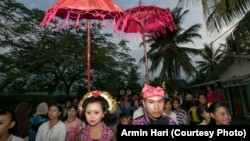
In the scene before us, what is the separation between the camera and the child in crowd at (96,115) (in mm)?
3031

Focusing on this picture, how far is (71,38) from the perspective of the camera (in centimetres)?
1655

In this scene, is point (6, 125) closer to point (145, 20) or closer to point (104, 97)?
point (104, 97)

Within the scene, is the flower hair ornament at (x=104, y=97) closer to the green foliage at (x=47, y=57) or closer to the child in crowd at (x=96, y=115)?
the child in crowd at (x=96, y=115)

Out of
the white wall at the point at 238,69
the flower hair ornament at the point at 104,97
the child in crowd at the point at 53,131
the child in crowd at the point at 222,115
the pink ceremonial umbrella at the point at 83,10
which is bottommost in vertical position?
the child in crowd at the point at 53,131

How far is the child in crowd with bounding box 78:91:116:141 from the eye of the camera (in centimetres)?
303

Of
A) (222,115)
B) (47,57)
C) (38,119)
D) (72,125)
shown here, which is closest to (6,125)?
(72,125)

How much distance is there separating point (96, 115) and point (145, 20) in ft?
6.47

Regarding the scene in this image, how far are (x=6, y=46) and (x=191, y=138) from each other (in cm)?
1301

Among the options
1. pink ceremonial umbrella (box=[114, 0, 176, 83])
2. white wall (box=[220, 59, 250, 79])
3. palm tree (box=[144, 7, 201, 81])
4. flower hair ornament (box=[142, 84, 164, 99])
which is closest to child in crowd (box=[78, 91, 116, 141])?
flower hair ornament (box=[142, 84, 164, 99])

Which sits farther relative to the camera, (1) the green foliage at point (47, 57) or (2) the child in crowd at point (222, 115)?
(1) the green foliage at point (47, 57)

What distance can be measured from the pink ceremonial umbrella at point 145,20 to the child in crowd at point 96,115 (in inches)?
43.4

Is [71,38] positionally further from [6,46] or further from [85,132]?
[85,132]

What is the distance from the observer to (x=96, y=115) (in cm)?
304

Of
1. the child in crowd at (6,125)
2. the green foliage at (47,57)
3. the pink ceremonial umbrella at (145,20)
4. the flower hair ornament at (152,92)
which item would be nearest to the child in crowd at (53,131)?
the child in crowd at (6,125)
